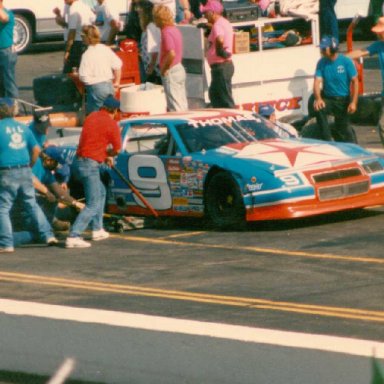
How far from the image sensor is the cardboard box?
20.7 metres

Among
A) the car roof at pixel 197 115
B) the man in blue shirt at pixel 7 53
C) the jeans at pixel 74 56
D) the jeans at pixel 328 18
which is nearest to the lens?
the car roof at pixel 197 115

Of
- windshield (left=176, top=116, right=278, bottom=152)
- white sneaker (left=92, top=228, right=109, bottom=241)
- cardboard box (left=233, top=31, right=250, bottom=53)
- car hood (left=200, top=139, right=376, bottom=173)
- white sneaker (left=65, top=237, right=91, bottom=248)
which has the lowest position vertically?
white sneaker (left=92, top=228, right=109, bottom=241)

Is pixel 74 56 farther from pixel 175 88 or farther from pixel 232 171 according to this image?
pixel 232 171

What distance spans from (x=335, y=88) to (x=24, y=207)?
4946mm

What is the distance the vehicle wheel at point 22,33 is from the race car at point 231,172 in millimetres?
13043

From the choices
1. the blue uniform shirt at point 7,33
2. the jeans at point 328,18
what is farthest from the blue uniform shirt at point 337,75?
the jeans at point 328,18

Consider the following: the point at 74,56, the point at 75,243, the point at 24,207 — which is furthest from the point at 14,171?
the point at 74,56

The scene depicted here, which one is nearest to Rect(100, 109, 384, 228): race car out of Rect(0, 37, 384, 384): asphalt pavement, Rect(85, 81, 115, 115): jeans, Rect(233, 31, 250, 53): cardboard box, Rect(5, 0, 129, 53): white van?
Rect(0, 37, 384, 384): asphalt pavement

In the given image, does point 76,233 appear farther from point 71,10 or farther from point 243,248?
point 71,10

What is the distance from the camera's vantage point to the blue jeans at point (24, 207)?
1383cm

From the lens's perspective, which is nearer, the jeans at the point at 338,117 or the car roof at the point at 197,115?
the car roof at the point at 197,115

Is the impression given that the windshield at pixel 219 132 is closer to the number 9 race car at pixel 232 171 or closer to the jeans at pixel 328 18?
the number 9 race car at pixel 232 171

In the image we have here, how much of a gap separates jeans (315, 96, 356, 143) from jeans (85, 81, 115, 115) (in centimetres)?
316

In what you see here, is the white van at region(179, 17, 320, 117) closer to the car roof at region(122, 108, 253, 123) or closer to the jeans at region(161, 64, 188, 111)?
the jeans at region(161, 64, 188, 111)
